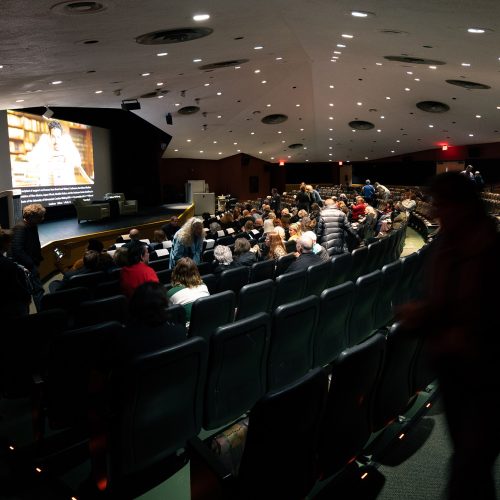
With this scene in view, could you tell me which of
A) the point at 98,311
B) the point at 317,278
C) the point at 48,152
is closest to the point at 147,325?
the point at 98,311

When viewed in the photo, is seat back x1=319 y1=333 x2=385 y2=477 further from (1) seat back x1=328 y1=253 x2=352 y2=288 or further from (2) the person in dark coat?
(2) the person in dark coat

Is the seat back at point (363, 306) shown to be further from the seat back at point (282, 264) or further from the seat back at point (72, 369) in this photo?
the seat back at point (72, 369)

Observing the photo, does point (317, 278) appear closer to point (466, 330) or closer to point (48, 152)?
point (466, 330)

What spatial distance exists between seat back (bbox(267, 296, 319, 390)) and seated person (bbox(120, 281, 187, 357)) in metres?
0.75

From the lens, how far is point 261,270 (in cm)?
575

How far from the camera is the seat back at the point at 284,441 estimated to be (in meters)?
1.82

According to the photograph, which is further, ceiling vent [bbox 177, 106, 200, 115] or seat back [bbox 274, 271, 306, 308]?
ceiling vent [bbox 177, 106, 200, 115]

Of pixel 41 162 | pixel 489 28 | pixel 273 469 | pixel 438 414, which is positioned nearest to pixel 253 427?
pixel 273 469

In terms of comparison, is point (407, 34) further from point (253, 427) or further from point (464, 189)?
point (253, 427)

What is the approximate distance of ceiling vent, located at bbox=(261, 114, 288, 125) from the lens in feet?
77.3

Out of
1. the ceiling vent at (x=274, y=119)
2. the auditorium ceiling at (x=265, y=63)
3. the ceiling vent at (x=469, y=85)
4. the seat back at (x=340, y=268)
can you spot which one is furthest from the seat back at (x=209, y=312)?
the ceiling vent at (x=274, y=119)

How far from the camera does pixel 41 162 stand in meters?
16.0

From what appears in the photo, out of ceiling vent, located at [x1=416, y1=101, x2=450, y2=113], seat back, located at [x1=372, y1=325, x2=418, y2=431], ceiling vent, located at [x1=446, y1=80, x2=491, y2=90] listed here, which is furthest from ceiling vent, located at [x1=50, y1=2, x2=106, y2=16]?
ceiling vent, located at [x1=416, y1=101, x2=450, y2=113]

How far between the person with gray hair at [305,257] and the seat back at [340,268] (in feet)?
0.60
